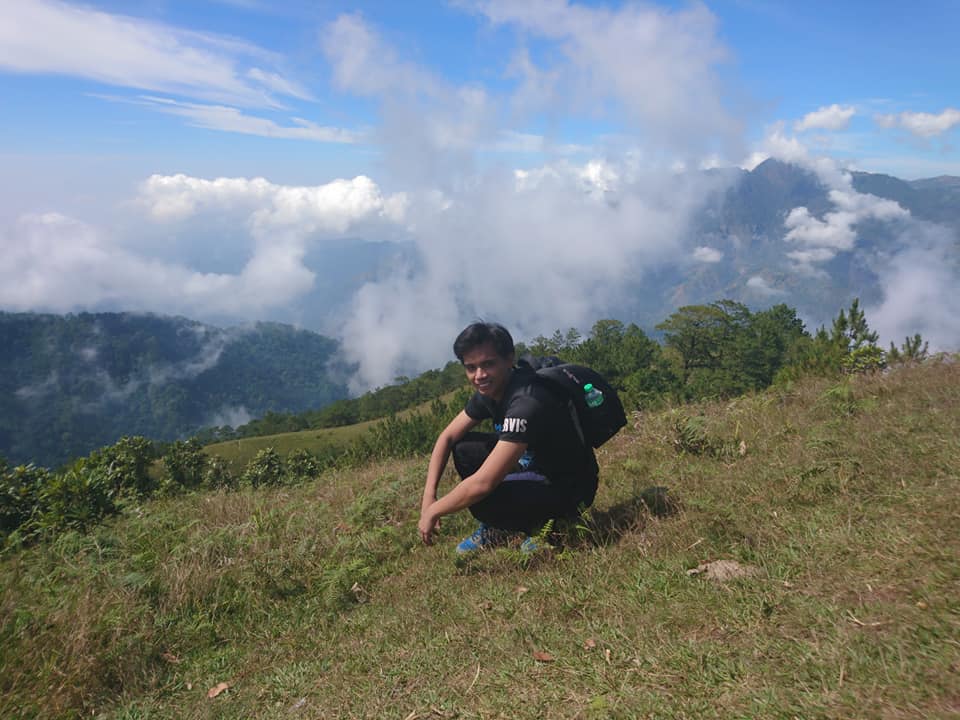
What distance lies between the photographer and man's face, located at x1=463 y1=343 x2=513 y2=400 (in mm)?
3938

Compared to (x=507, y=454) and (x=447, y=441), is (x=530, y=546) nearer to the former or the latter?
(x=507, y=454)

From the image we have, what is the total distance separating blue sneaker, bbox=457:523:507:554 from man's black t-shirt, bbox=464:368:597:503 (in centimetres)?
60

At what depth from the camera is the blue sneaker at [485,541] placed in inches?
176

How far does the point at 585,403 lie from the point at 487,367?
30.6 inches

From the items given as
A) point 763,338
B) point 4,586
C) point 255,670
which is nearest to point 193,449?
point 4,586

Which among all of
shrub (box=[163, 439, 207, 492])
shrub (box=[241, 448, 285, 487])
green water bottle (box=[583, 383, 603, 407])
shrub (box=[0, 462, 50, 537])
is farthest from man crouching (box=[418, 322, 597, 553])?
shrub (box=[163, 439, 207, 492])

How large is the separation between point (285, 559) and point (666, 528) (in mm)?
3095

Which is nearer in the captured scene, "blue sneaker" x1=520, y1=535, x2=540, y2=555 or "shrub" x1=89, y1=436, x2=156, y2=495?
"blue sneaker" x1=520, y1=535, x2=540, y2=555

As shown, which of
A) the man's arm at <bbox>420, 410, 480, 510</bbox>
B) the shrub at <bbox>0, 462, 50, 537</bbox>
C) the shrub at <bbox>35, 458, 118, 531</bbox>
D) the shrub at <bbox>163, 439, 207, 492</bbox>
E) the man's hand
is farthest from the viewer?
the shrub at <bbox>163, 439, 207, 492</bbox>

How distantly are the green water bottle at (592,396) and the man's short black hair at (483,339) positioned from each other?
643 mm

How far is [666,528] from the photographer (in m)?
3.95

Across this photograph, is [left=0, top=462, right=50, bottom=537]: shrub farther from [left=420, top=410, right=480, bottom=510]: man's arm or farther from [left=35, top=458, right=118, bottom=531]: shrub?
[left=420, top=410, right=480, bottom=510]: man's arm

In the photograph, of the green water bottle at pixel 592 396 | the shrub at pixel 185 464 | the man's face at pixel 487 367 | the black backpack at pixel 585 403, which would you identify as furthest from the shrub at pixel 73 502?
the green water bottle at pixel 592 396

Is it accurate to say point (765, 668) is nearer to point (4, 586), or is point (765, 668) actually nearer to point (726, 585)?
point (726, 585)
